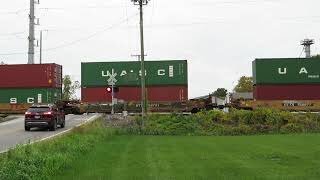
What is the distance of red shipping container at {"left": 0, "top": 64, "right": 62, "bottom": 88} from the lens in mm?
56844

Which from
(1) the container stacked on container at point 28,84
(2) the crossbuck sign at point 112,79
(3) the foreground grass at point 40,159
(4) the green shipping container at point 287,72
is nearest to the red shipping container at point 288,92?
(4) the green shipping container at point 287,72

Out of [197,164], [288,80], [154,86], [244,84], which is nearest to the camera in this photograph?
[197,164]

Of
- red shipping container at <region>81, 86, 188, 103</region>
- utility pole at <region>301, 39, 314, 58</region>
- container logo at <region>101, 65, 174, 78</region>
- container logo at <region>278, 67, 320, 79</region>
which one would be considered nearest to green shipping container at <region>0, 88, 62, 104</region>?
red shipping container at <region>81, 86, 188, 103</region>

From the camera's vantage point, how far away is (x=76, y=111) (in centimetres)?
5709

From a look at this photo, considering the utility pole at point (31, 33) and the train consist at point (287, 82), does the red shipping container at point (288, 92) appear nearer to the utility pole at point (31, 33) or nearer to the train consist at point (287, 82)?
the train consist at point (287, 82)

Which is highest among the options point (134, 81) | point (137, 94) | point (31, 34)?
point (31, 34)

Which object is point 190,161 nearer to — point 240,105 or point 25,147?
point 25,147

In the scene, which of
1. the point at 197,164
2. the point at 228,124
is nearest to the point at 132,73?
the point at 228,124

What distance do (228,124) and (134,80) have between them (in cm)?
1886

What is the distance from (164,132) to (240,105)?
21.2m

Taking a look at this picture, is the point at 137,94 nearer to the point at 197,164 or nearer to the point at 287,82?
the point at 287,82

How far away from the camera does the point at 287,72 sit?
56188 mm

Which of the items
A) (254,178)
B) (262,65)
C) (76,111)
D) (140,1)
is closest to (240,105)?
(262,65)

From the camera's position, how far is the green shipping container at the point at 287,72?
5584 cm
